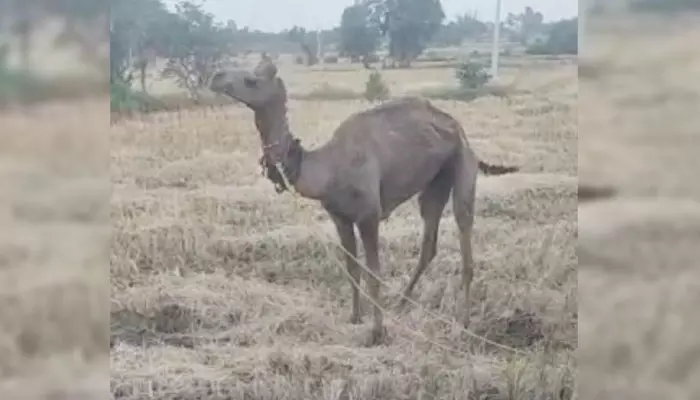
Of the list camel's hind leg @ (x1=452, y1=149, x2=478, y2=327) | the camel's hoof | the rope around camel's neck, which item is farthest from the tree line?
the camel's hoof

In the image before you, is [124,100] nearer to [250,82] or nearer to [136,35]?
[136,35]

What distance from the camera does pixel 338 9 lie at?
1904 millimetres

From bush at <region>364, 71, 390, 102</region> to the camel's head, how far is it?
0.63 feet

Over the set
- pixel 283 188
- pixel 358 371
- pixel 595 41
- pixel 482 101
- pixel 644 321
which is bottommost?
pixel 358 371

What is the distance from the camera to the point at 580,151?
1894 mm

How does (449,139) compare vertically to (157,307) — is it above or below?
above

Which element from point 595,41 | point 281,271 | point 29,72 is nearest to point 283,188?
point 281,271

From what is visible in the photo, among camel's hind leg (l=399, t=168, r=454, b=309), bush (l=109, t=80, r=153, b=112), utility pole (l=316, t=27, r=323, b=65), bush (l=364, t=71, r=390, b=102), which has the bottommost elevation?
camel's hind leg (l=399, t=168, r=454, b=309)

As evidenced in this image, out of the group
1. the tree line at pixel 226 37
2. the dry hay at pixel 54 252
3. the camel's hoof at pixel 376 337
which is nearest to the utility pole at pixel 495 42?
the tree line at pixel 226 37

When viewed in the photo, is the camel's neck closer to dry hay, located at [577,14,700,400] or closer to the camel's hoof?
the camel's hoof

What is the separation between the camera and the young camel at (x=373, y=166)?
1884 mm

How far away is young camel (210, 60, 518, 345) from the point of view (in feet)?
Result: 6.18

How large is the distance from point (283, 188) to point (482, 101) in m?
0.48

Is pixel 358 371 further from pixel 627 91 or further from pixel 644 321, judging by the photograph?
pixel 627 91
